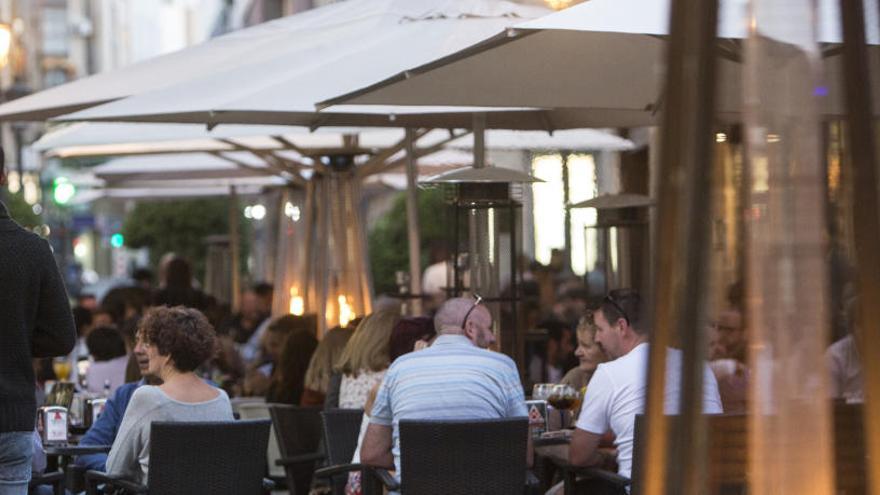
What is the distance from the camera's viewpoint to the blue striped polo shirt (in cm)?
717

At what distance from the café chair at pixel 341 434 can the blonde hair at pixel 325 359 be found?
193cm

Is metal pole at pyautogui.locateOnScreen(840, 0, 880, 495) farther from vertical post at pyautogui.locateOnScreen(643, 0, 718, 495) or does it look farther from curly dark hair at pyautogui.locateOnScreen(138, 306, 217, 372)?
curly dark hair at pyautogui.locateOnScreen(138, 306, 217, 372)

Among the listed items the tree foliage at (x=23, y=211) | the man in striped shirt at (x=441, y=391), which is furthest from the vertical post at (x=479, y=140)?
the tree foliage at (x=23, y=211)

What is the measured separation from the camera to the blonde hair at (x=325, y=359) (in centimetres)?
1039

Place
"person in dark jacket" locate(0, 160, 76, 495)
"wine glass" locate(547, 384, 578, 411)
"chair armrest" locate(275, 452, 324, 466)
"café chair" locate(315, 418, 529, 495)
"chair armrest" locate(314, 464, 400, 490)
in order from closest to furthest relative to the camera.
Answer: "person in dark jacket" locate(0, 160, 76, 495), "café chair" locate(315, 418, 529, 495), "chair armrest" locate(314, 464, 400, 490), "wine glass" locate(547, 384, 578, 411), "chair armrest" locate(275, 452, 324, 466)

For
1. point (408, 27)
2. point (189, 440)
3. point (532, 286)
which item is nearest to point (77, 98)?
point (408, 27)

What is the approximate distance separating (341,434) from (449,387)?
1292 millimetres

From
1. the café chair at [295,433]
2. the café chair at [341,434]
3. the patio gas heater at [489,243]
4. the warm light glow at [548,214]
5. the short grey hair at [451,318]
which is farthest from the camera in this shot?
the warm light glow at [548,214]

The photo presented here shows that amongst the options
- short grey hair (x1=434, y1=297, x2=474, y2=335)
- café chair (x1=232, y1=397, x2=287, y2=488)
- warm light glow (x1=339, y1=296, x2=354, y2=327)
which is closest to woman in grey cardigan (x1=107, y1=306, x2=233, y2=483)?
short grey hair (x1=434, y1=297, x2=474, y2=335)

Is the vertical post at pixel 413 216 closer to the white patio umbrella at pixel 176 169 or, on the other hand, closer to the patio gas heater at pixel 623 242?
the patio gas heater at pixel 623 242

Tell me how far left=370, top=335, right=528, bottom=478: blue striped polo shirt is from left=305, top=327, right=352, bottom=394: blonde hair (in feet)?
10.1

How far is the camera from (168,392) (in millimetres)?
7191

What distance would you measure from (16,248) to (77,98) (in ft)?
16.5

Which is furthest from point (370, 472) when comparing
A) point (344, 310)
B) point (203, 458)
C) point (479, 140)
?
point (344, 310)
